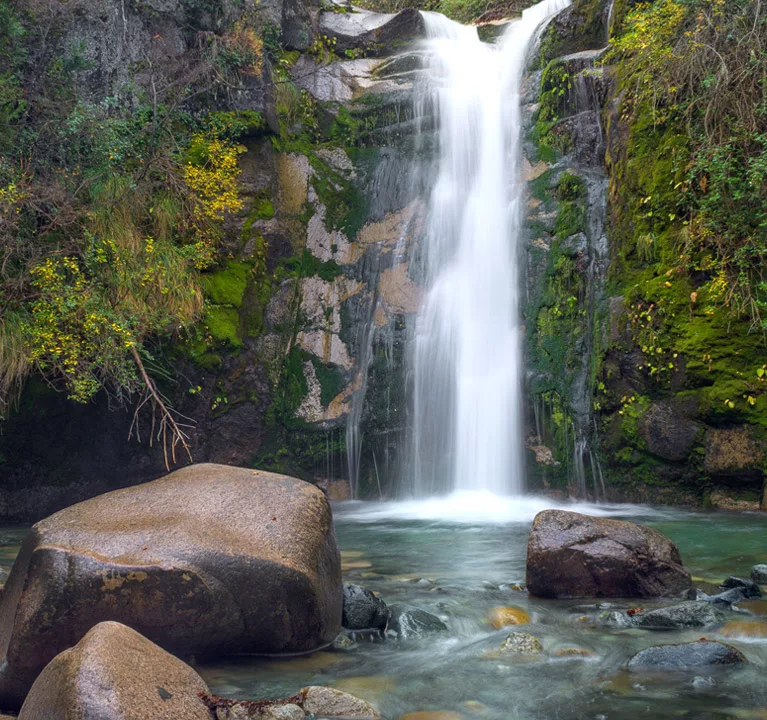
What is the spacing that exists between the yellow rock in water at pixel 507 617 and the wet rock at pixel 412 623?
0.32 meters

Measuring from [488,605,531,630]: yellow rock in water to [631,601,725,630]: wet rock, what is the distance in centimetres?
64

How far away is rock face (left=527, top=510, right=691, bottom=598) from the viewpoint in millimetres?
4695

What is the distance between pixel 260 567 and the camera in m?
3.71

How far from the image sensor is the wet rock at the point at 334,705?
309 centimetres

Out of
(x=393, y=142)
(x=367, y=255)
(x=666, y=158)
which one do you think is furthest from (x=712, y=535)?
(x=393, y=142)

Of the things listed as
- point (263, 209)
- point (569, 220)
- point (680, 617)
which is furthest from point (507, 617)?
point (263, 209)

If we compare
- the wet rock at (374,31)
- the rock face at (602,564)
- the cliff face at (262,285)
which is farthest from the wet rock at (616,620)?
the wet rock at (374,31)

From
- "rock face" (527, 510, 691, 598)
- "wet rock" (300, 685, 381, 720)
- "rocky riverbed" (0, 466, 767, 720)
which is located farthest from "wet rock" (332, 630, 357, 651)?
"rock face" (527, 510, 691, 598)

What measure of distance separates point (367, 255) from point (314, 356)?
1.85 meters

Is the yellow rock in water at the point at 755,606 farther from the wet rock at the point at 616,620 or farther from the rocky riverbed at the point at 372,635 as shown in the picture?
the wet rock at the point at 616,620

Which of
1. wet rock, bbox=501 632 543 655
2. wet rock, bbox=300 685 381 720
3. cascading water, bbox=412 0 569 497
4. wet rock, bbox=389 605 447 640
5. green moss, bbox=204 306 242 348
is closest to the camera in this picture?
wet rock, bbox=300 685 381 720

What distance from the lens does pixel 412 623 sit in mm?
4355

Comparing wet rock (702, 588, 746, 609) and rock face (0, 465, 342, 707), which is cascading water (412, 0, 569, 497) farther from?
rock face (0, 465, 342, 707)

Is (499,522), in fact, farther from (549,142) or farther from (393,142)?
(393,142)
